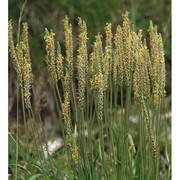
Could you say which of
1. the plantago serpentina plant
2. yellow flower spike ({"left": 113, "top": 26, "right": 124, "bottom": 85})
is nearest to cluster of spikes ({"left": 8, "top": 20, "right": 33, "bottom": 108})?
the plantago serpentina plant

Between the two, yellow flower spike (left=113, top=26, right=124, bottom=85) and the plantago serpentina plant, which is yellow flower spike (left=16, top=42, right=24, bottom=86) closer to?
the plantago serpentina plant

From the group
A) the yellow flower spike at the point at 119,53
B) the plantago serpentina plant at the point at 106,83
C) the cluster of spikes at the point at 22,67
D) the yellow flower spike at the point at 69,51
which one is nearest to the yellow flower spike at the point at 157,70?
the plantago serpentina plant at the point at 106,83

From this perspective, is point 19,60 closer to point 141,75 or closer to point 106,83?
point 106,83

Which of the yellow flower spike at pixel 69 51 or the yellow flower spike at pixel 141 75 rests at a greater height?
the yellow flower spike at pixel 69 51

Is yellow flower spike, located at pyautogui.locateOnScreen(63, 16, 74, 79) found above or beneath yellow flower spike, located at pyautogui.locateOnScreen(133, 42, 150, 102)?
above

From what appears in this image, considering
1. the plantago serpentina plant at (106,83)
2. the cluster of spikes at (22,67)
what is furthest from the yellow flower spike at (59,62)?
the cluster of spikes at (22,67)

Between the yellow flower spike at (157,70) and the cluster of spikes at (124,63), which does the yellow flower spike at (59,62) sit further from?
the yellow flower spike at (157,70)

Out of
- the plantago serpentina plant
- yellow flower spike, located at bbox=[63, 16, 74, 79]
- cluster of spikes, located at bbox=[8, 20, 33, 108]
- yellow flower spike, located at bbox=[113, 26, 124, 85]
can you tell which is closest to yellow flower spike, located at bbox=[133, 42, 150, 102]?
the plantago serpentina plant

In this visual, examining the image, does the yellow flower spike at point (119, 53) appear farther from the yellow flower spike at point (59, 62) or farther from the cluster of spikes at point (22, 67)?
the cluster of spikes at point (22, 67)

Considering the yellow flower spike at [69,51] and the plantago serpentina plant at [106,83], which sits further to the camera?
the yellow flower spike at [69,51]

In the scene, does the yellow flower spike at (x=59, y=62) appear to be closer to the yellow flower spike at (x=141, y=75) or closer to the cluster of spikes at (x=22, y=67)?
the cluster of spikes at (x=22, y=67)

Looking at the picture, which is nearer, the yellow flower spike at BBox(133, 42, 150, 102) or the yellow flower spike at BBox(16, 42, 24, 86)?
the yellow flower spike at BBox(133, 42, 150, 102)

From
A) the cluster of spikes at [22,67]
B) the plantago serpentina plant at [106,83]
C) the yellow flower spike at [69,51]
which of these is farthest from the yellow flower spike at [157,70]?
the cluster of spikes at [22,67]
